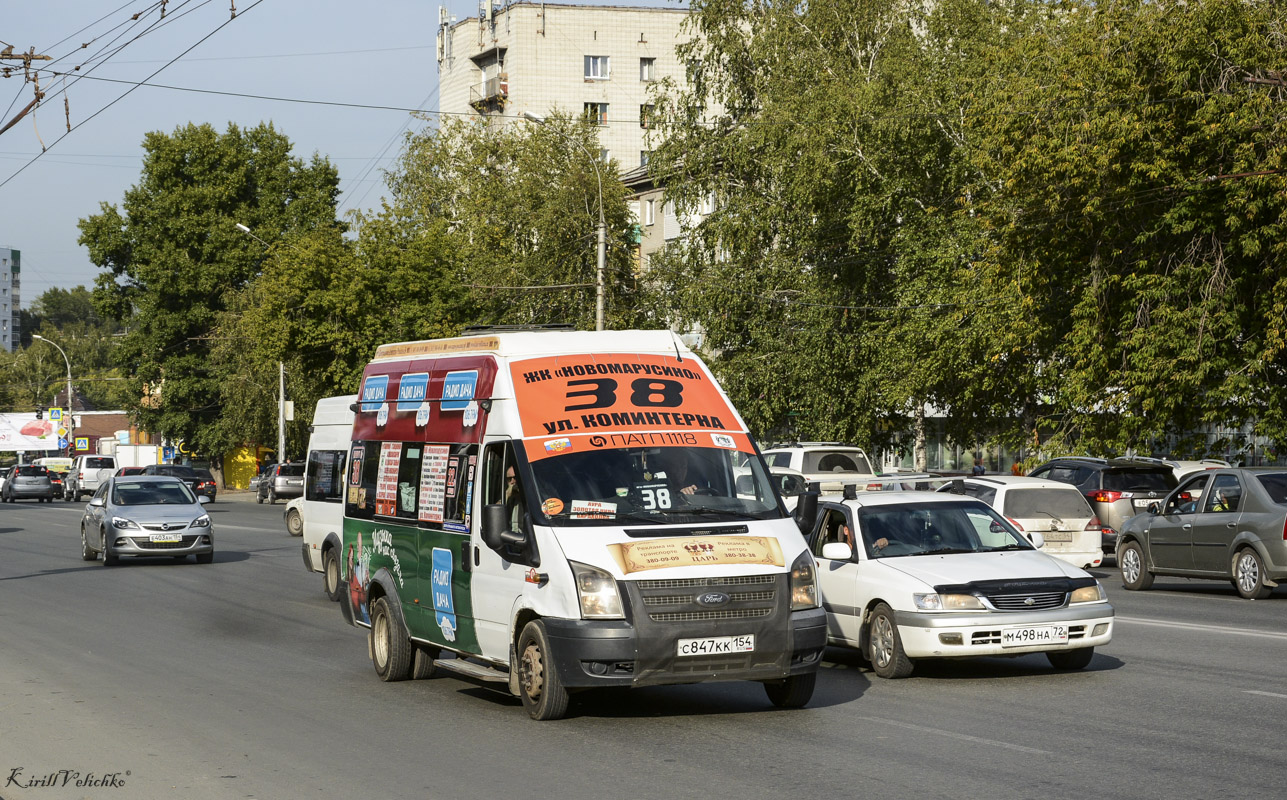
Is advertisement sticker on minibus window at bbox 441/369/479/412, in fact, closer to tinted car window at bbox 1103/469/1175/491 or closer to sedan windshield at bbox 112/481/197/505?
tinted car window at bbox 1103/469/1175/491

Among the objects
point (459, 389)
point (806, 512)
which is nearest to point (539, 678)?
point (806, 512)

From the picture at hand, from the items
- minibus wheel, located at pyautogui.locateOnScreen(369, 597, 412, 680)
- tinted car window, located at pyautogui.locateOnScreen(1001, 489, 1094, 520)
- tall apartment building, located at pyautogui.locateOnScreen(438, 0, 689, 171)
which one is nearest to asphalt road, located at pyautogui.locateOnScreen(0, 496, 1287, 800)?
minibus wheel, located at pyautogui.locateOnScreen(369, 597, 412, 680)

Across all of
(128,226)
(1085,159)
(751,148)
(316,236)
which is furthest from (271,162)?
(1085,159)

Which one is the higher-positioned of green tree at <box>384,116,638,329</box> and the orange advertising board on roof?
green tree at <box>384,116,638,329</box>

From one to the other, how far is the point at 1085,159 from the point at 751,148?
16923 millimetres

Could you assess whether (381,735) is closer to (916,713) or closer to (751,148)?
(916,713)

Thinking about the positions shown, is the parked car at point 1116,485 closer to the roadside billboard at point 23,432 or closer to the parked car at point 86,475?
the parked car at point 86,475

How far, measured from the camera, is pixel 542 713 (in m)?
9.91

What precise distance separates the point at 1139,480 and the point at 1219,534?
673cm

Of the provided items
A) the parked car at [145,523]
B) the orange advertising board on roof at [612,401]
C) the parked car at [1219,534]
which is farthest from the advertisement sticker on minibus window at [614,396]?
the parked car at [145,523]

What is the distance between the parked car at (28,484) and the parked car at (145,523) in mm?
48478

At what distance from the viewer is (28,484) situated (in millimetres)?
72938

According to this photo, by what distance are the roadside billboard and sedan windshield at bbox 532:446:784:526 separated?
4573 inches

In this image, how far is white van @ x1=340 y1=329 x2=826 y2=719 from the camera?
9.48 metres
